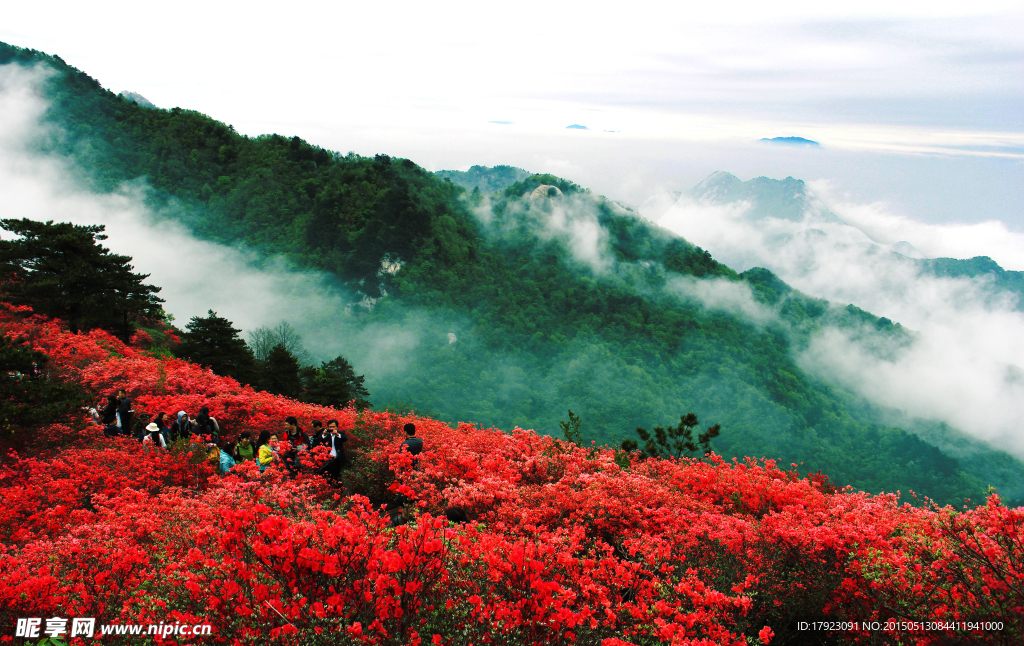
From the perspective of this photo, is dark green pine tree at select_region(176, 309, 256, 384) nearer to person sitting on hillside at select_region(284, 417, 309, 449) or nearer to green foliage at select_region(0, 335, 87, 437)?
green foliage at select_region(0, 335, 87, 437)

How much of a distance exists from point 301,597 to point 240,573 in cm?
49

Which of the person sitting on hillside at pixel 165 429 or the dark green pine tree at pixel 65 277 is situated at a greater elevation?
the dark green pine tree at pixel 65 277

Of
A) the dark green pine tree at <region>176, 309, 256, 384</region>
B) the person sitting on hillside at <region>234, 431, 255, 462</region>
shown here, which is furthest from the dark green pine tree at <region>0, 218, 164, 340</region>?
the person sitting on hillside at <region>234, 431, 255, 462</region>

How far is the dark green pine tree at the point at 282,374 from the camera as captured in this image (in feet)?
80.2

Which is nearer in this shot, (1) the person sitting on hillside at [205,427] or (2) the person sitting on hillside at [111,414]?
(1) the person sitting on hillside at [205,427]

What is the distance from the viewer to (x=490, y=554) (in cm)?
418

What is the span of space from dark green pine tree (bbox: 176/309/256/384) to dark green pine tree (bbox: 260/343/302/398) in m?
2.14

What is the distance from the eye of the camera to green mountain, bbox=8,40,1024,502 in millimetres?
71688

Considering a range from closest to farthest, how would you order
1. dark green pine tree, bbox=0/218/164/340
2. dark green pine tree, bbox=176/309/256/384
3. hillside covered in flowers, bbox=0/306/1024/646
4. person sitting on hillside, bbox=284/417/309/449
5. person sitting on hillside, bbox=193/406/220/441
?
hillside covered in flowers, bbox=0/306/1024/646, person sitting on hillside, bbox=284/417/309/449, person sitting on hillside, bbox=193/406/220/441, dark green pine tree, bbox=0/218/164/340, dark green pine tree, bbox=176/309/256/384

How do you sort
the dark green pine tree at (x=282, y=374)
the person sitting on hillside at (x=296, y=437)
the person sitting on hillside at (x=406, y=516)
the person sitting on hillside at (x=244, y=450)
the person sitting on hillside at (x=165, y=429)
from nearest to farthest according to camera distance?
1. the person sitting on hillside at (x=406, y=516)
2. the person sitting on hillside at (x=244, y=450)
3. the person sitting on hillside at (x=296, y=437)
4. the person sitting on hillside at (x=165, y=429)
5. the dark green pine tree at (x=282, y=374)

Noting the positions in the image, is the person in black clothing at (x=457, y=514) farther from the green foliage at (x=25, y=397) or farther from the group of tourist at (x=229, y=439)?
the green foliage at (x=25, y=397)

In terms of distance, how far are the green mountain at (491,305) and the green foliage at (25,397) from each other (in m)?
52.9

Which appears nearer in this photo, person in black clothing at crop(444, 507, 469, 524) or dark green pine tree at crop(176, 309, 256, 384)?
person in black clothing at crop(444, 507, 469, 524)

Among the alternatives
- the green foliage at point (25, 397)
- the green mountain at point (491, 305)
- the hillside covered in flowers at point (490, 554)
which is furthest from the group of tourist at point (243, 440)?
the green mountain at point (491, 305)
